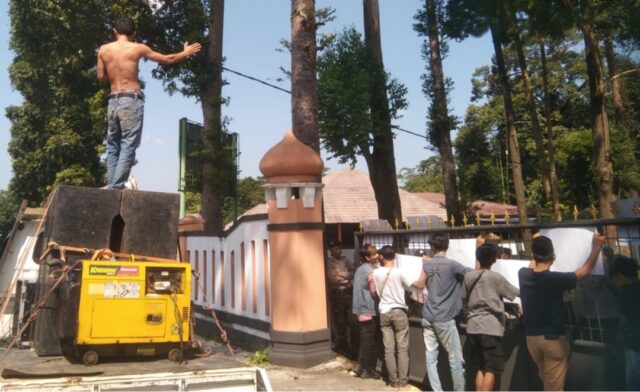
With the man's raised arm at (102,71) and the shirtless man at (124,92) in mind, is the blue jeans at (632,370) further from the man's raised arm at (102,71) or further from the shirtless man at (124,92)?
the man's raised arm at (102,71)

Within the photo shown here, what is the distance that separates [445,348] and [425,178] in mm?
59122

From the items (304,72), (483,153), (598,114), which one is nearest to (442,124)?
(598,114)

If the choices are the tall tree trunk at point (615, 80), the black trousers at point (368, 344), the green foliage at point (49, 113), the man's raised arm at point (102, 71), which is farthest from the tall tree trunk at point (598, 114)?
the green foliage at point (49, 113)

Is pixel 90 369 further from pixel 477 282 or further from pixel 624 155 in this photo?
pixel 624 155

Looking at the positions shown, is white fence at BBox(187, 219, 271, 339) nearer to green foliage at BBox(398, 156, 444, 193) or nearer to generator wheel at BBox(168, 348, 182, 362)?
generator wheel at BBox(168, 348, 182, 362)

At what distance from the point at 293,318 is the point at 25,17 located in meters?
12.5

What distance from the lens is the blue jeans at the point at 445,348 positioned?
529 cm

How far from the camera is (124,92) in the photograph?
515 cm

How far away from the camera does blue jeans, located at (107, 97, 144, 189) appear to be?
5.11 m

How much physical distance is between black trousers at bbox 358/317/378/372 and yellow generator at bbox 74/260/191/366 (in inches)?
123

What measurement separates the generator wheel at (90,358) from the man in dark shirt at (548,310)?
346 centimetres

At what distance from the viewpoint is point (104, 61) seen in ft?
16.9

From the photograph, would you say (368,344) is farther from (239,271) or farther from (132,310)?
(132,310)

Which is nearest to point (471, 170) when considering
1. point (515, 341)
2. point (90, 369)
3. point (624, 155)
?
point (624, 155)
